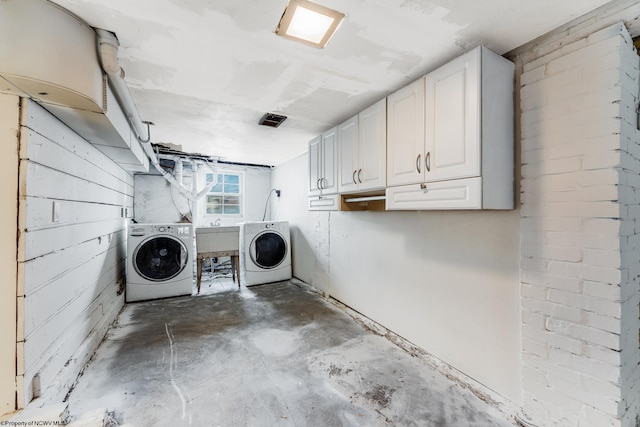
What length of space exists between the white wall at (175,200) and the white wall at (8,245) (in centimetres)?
355

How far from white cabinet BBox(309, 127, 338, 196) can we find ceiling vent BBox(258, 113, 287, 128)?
0.46 meters

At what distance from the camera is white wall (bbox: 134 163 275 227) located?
459 cm

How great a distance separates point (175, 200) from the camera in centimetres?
479

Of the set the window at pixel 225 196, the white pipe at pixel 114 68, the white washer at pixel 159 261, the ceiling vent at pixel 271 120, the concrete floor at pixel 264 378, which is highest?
the ceiling vent at pixel 271 120

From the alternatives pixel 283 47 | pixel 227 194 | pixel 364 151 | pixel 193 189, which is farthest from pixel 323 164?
pixel 227 194

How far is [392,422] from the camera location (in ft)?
4.93

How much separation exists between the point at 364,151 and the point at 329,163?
0.57 meters

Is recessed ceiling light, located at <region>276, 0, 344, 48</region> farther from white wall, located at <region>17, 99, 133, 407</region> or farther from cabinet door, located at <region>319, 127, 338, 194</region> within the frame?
white wall, located at <region>17, 99, 133, 407</region>

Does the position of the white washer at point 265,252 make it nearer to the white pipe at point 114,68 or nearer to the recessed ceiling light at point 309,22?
the white pipe at point 114,68

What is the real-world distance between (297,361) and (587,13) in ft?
8.78

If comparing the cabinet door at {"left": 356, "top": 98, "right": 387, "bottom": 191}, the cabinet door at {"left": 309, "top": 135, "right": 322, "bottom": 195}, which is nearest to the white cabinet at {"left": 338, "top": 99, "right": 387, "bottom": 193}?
the cabinet door at {"left": 356, "top": 98, "right": 387, "bottom": 191}

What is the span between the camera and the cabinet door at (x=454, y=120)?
1404mm

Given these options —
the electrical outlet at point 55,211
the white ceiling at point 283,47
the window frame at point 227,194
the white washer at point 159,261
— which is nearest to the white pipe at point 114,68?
the white ceiling at point 283,47

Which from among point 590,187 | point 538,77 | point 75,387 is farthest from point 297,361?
point 538,77
